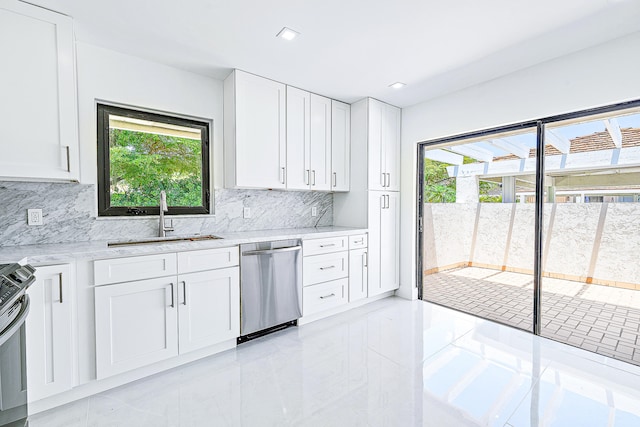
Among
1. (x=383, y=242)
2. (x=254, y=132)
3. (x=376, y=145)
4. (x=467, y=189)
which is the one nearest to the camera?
(x=254, y=132)

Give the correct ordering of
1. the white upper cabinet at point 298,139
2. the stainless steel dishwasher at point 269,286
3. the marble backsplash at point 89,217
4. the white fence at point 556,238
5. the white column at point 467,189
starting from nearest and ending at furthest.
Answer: the marble backsplash at point 89,217
the white fence at point 556,238
the stainless steel dishwasher at point 269,286
the white upper cabinet at point 298,139
the white column at point 467,189

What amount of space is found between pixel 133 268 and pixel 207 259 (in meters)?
0.49

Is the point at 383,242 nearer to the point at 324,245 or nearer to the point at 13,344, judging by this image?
the point at 324,245

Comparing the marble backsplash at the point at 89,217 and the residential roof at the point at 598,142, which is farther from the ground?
the residential roof at the point at 598,142

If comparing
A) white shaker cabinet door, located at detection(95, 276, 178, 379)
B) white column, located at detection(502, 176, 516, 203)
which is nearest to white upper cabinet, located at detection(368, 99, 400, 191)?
white column, located at detection(502, 176, 516, 203)

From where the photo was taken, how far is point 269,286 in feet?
8.66

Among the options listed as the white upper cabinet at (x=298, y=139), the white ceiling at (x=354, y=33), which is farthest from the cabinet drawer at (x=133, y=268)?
the white ceiling at (x=354, y=33)

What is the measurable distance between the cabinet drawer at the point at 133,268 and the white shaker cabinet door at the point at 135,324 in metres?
0.04

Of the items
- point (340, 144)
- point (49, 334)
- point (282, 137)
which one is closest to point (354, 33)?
point (282, 137)

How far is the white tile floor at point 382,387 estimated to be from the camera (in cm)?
168

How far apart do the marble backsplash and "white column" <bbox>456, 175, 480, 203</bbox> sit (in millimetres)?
1985

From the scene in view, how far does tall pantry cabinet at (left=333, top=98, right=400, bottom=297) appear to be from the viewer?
3.50 m

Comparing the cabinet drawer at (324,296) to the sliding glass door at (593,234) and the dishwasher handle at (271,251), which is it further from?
the sliding glass door at (593,234)

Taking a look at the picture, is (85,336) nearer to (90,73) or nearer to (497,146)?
(90,73)
